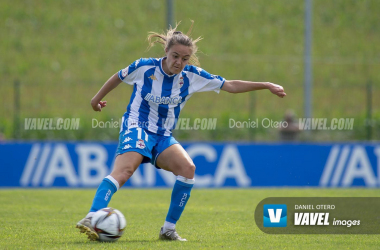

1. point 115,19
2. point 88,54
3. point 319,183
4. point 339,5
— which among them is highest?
point 339,5

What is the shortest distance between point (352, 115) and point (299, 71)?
35.0 ft

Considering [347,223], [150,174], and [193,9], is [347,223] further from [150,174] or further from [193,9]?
[193,9]

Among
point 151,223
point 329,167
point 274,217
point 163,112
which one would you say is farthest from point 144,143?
point 329,167

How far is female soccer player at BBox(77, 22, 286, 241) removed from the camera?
5230 mm

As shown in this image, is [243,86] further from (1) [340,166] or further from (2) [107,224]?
(1) [340,166]

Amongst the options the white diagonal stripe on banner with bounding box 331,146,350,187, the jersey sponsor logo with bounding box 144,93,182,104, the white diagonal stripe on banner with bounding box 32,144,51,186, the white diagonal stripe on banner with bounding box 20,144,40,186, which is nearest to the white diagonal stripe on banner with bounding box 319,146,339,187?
the white diagonal stripe on banner with bounding box 331,146,350,187

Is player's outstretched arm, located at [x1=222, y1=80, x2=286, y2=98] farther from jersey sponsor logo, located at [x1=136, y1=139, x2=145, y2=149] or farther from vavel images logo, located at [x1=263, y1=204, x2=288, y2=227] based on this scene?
vavel images logo, located at [x1=263, y1=204, x2=288, y2=227]

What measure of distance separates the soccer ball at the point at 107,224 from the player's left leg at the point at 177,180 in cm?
53

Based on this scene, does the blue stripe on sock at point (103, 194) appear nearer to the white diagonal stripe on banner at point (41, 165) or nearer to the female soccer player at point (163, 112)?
the female soccer player at point (163, 112)

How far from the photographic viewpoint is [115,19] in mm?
33875

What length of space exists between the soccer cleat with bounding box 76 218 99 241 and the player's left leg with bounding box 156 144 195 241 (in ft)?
2.43

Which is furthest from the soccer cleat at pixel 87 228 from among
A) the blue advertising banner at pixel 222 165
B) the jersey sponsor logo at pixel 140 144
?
the blue advertising banner at pixel 222 165

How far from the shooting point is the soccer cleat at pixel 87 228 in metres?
4.73

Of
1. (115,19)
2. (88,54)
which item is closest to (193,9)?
(115,19)
